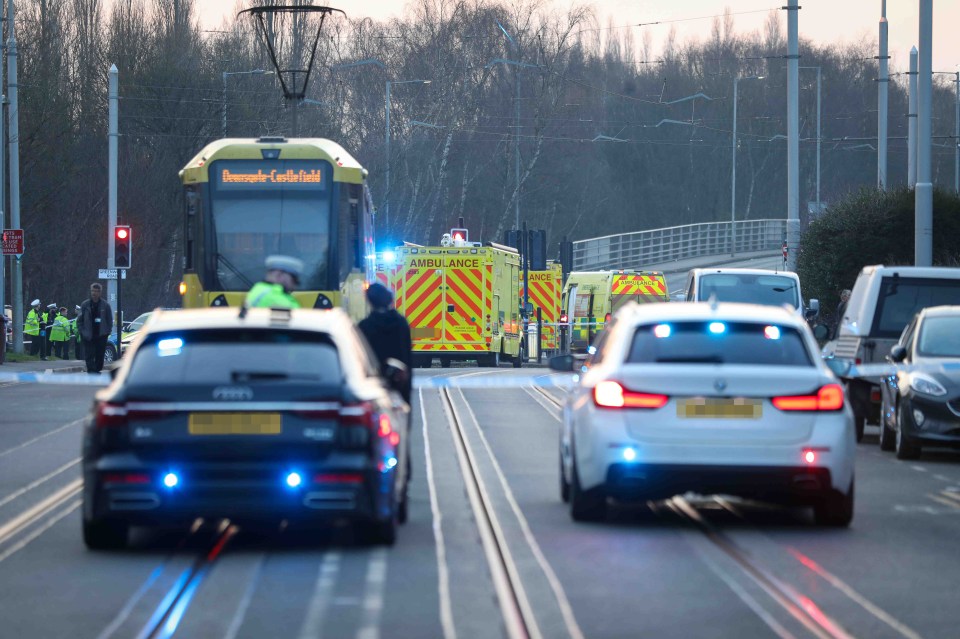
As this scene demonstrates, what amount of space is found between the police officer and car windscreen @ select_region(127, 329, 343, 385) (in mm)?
2931

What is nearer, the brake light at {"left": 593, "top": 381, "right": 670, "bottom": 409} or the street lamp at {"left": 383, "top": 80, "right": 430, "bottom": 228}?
the brake light at {"left": 593, "top": 381, "right": 670, "bottom": 409}

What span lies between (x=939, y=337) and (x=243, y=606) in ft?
36.3

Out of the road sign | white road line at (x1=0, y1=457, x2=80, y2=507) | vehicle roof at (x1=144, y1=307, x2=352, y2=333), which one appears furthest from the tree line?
vehicle roof at (x1=144, y1=307, x2=352, y2=333)

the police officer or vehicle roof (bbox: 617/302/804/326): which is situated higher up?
the police officer

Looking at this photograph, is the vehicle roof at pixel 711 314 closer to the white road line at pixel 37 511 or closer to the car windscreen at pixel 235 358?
the car windscreen at pixel 235 358

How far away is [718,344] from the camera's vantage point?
11.9 meters

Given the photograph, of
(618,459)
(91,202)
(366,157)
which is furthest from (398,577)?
(366,157)

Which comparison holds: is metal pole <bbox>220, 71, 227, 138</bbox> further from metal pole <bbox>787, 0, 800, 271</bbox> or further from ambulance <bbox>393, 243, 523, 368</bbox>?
metal pole <bbox>787, 0, 800, 271</bbox>

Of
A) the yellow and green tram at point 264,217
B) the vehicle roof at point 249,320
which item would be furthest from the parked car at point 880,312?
the vehicle roof at point 249,320

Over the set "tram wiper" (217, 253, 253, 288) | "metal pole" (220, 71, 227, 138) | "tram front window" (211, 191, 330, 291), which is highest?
"metal pole" (220, 71, 227, 138)

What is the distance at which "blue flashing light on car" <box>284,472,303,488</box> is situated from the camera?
1013cm

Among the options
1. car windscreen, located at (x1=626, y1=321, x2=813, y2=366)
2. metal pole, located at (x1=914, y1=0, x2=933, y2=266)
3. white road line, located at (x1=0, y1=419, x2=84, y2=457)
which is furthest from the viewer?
metal pole, located at (x1=914, y1=0, x2=933, y2=266)

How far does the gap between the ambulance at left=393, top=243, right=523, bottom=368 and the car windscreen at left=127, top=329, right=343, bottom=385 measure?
1162 inches

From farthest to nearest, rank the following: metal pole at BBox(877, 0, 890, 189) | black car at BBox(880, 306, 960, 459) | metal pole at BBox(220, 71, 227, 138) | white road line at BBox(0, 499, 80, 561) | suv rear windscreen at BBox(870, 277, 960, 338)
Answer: metal pole at BBox(220, 71, 227, 138) → metal pole at BBox(877, 0, 890, 189) → suv rear windscreen at BBox(870, 277, 960, 338) → black car at BBox(880, 306, 960, 459) → white road line at BBox(0, 499, 80, 561)
